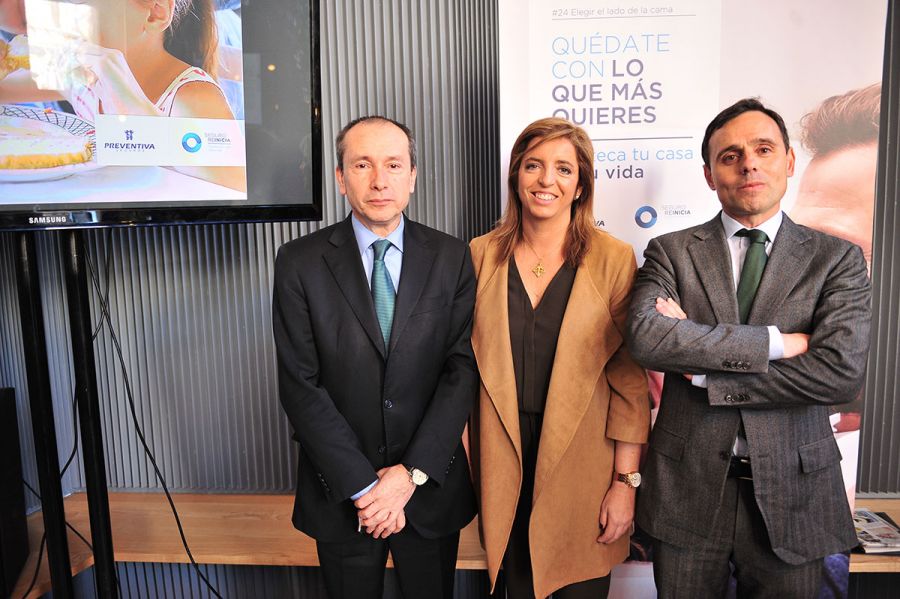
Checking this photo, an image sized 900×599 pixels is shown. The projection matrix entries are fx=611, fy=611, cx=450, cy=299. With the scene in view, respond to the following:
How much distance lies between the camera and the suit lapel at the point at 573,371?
1.78 meters

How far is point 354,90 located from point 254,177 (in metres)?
0.80

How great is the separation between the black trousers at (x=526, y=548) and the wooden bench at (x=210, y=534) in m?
0.42

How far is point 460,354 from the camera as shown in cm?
183

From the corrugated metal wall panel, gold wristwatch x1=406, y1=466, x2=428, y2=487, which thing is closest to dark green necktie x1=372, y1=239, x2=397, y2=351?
gold wristwatch x1=406, y1=466, x2=428, y2=487

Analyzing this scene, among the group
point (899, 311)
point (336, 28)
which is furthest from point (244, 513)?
point (899, 311)

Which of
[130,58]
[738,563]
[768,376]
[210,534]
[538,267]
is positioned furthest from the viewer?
[210,534]

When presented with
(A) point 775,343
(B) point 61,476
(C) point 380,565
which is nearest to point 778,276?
(A) point 775,343

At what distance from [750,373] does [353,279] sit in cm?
108

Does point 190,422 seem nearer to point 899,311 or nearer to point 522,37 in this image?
point 522,37

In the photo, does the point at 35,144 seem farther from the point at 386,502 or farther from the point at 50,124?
the point at 386,502

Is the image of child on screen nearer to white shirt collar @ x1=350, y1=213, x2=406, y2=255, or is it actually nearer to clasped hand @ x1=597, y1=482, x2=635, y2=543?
white shirt collar @ x1=350, y1=213, x2=406, y2=255

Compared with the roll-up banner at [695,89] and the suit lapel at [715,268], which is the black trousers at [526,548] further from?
the roll-up banner at [695,89]

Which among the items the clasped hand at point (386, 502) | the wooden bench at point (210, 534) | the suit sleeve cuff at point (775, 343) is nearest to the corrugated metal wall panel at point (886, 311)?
the wooden bench at point (210, 534)

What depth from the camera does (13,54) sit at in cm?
194
